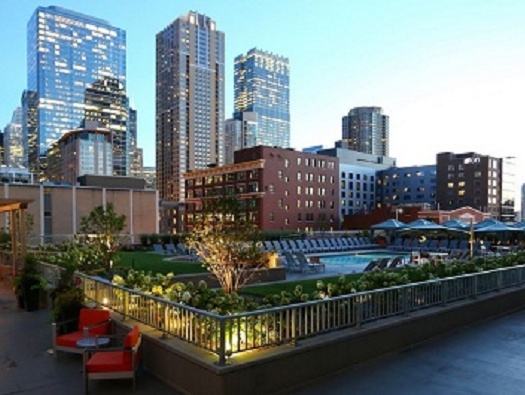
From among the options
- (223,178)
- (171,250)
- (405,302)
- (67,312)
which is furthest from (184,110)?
(405,302)

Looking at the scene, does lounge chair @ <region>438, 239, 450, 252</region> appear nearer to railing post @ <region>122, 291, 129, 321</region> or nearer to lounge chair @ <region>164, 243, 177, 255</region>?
lounge chair @ <region>164, 243, 177, 255</region>

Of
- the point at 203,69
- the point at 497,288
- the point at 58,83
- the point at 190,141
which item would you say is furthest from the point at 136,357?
the point at 58,83

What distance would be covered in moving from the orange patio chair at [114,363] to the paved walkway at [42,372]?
0.80 feet

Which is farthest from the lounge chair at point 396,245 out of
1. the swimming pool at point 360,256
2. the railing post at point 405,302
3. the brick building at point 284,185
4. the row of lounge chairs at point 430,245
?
the railing post at point 405,302

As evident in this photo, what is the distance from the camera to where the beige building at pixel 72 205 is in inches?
1818

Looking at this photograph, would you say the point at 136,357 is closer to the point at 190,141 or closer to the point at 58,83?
the point at 190,141

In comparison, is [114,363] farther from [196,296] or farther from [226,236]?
[226,236]

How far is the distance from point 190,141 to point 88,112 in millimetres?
52158

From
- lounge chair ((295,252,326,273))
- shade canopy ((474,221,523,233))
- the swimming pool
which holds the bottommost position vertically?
the swimming pool

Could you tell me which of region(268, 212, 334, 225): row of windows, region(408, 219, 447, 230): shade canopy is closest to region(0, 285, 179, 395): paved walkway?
region(408, 219, 447, 230): shade canopy

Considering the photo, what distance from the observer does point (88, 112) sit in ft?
649

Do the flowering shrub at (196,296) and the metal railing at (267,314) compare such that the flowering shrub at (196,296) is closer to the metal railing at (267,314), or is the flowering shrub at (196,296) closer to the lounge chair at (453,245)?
the metal railing at (267,314)

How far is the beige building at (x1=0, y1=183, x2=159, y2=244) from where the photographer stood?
152 ft

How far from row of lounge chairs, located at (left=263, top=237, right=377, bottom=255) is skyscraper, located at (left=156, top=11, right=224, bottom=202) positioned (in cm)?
14722
